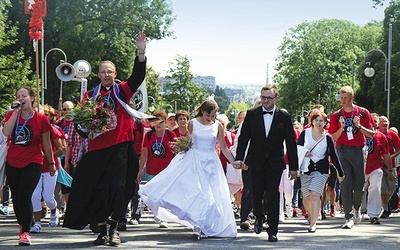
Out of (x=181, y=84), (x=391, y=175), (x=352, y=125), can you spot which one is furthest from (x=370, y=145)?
(x=181, y=84)

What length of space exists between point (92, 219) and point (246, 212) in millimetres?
3759

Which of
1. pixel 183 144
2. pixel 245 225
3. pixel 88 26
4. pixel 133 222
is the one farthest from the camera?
pixel 88 26

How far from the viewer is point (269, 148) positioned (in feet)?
38.1

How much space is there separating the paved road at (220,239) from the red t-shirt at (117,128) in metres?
1.18

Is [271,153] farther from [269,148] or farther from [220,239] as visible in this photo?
[220,239]

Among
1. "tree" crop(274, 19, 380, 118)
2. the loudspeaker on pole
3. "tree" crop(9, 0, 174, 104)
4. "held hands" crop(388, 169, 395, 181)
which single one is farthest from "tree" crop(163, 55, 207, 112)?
"held hands" crop(388, 169, 395, 181)

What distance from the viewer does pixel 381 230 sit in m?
13.6

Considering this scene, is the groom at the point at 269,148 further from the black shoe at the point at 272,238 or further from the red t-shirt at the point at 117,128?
the red t-shirt at the point at 117,128

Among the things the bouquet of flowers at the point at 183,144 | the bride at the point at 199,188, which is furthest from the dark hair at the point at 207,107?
the bouquet of flowers at the point at 183,144

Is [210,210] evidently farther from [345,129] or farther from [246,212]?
[345,129]

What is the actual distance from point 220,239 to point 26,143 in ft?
8.97

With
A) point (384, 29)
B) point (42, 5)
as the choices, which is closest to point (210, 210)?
point (42, 5)

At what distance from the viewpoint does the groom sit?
11617mm

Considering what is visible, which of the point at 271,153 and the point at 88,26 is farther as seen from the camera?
the point at 88,26
